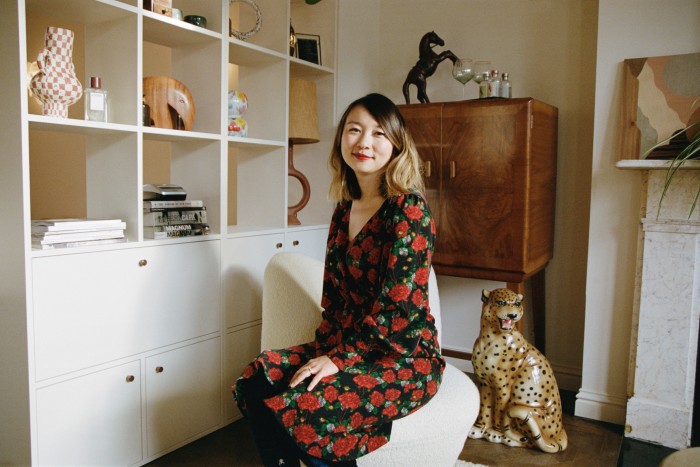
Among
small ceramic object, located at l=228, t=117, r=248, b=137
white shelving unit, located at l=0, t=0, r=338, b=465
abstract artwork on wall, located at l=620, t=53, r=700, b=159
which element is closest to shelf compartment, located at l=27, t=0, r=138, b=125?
white shelving unit, located at l=0, t=0, r=338, b=465

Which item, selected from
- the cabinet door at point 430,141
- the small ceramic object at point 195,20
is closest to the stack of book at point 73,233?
the small ceramic object at point 195,20

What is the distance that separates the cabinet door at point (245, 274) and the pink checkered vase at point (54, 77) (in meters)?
0.81

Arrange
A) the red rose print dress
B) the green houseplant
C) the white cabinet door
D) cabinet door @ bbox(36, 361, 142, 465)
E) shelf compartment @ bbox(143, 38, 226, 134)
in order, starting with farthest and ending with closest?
1. the white cabinet door
2. shelf compartment @ bbox(143, 38, 226, 134)
3. the green houseplant
4. cabinet door @ bbox(36, 361, 142, 465)
5. the red rose print dress

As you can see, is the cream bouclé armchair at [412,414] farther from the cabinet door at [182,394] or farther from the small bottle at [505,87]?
the small bottle at [505,87]

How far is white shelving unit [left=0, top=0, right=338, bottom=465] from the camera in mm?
1790

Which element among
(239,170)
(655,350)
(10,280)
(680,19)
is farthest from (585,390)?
(10,280)

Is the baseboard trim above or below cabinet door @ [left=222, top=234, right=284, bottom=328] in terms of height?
below

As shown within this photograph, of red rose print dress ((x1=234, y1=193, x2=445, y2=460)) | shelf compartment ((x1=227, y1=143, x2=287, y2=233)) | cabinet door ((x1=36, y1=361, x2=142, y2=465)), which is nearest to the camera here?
red rose print dress ((x1=234, y1=193, x2=445, y2=460))

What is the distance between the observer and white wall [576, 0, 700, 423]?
93.3 inches

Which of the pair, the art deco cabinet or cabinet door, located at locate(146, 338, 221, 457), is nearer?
cabinet door, located at locate(146, 338, 221, 457)

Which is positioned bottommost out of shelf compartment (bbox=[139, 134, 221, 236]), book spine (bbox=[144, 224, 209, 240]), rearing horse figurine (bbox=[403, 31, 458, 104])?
book spine (bbox=[144, 224, 209, 240])

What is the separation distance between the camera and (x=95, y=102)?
6.57 feet

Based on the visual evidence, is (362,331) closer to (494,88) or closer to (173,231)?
(173,231)

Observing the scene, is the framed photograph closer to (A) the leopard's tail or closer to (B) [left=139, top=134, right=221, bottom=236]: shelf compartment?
(B) [left=139, top=134, right=221, bottom=236]: shelf compartment
